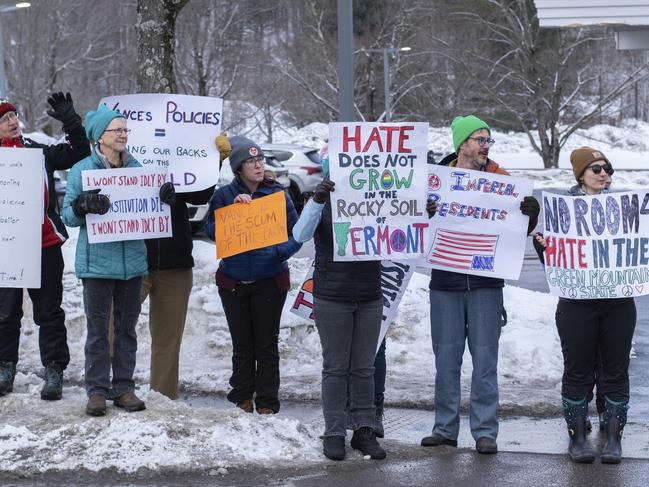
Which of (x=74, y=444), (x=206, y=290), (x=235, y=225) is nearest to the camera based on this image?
(x=74, y=444)

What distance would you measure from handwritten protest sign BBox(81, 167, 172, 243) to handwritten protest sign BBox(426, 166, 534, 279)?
1.65 metres

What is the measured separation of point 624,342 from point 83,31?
35199 millimetres

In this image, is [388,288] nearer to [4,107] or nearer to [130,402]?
[130,402]

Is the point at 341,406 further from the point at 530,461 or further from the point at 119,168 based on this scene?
the point at 119,168

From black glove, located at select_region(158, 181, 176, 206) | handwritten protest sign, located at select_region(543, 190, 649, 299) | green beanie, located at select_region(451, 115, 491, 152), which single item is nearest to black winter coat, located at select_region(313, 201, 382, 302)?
green beanie, located at select_region(451, 115, 491, 152)

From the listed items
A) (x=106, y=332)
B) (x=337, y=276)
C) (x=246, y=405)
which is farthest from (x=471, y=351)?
(x=106, y=332)

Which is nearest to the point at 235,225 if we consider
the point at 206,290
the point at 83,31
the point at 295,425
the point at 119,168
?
the point at 119,168

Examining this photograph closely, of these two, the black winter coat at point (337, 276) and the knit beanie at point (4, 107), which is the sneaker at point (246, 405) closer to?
the black winter coat at point (337, 276)

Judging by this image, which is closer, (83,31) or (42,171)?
(42,171)

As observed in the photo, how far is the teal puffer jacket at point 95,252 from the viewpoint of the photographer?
6.75 m

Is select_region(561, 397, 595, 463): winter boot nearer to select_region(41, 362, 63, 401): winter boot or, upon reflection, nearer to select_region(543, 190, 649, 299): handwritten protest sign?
select_region(543, 190, 649, 299): handwritten protest sign

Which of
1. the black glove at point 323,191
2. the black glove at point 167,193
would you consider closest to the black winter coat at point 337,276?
the black glove at point 323,191

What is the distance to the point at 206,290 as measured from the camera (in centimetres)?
1092

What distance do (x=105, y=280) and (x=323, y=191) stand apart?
144cm
